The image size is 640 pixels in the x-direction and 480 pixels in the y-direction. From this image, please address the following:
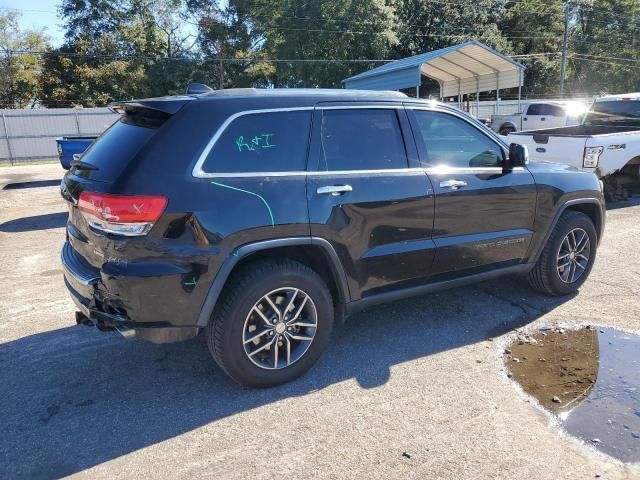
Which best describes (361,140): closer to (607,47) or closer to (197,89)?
(197,89)

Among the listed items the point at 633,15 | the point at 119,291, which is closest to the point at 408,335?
the point at 119,291

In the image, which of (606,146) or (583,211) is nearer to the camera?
(583,211)

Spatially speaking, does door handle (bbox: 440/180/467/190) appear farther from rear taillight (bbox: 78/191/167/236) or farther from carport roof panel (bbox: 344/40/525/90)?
carport roof panel (bbox: 344/40/525/90)

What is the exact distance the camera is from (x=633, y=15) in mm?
49906

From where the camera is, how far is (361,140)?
3.80m

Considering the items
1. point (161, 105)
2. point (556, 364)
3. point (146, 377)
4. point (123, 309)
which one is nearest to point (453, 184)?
point (556, 364)

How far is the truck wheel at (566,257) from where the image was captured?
4.85 meters

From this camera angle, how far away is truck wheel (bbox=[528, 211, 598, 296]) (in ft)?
15.9

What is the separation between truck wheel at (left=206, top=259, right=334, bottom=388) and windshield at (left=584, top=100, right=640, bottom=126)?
31.9ft

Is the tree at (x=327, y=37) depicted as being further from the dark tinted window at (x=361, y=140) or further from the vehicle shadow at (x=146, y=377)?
the vehicle shadow at (x=146, y=377)

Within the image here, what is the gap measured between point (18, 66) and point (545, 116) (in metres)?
32.9

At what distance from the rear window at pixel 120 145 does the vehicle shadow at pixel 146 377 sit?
4.79 feet

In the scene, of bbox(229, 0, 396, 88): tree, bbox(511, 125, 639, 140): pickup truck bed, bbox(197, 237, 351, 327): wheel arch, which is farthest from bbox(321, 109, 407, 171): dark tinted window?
bbox(229, 0, 396, 88): tree

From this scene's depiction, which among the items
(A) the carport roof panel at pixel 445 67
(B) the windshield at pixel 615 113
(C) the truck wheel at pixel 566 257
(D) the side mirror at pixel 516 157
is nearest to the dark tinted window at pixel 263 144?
(D) the side mirror at pixel 516 157
